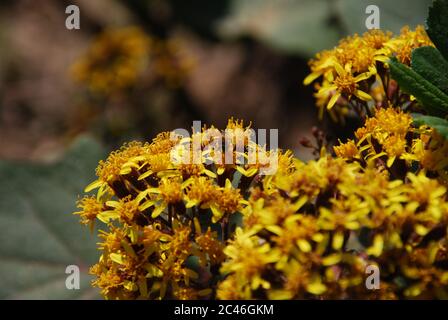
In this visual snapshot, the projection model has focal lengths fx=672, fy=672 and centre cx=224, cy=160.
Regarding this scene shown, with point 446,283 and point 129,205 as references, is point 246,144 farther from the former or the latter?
point 446,283

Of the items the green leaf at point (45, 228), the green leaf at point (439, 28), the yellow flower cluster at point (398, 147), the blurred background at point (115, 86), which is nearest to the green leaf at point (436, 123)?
the yellow flower cluster at point (398, 147)

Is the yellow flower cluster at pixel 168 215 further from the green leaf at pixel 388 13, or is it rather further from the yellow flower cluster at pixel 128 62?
the yellow flower cluster at pixel 128 62

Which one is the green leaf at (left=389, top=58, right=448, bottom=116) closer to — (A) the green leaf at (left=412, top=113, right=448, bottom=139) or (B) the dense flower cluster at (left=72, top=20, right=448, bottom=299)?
(B) the dense flower cluster at (left=72, top=20, right=448, bottom=299)

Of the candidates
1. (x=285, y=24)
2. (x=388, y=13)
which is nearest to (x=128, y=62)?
(x=285, y=24)

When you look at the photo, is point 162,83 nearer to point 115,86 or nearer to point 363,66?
point 115,86
